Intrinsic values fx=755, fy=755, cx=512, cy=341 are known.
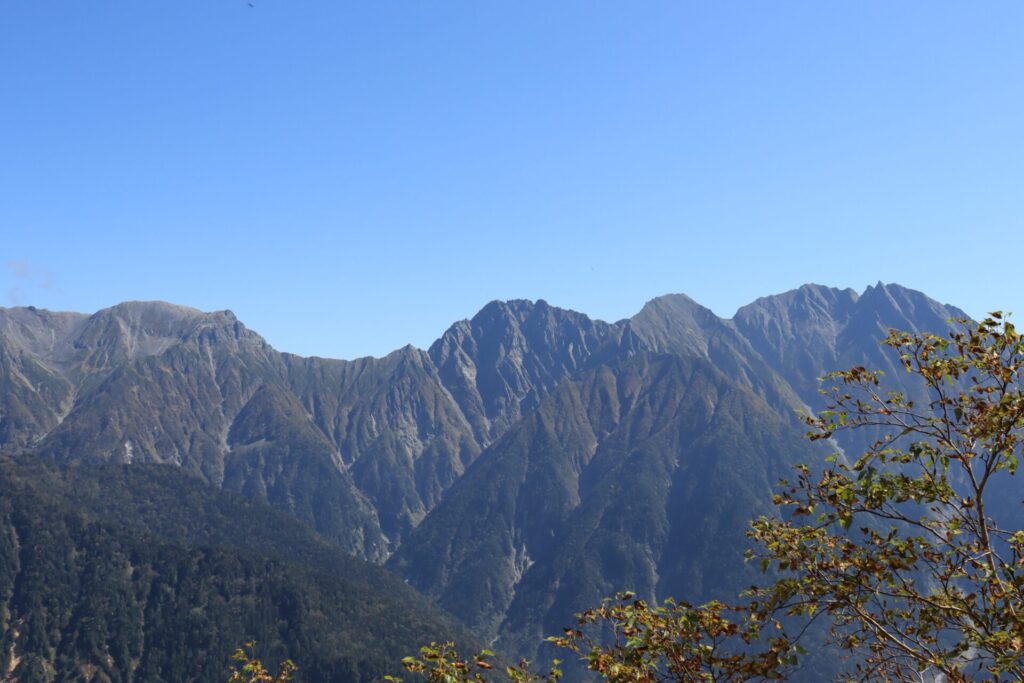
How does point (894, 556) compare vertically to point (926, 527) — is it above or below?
below

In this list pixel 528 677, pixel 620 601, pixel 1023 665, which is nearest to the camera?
pixel 1023 665

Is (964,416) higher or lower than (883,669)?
higher

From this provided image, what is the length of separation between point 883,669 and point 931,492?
4.81 meters

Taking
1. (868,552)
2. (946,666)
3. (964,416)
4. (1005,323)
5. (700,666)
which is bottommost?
(700,666)

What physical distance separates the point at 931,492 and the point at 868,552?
1905 mm

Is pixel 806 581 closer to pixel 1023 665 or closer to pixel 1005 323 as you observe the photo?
pixel 1023 665

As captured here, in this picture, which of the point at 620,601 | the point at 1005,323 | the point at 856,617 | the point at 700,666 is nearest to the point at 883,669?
the point at 856,617

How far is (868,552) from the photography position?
635 inches

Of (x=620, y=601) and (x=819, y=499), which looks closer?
(x=819, y=499)

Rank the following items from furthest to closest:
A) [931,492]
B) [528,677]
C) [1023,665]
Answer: [528,677], [1023,665], [931,492]

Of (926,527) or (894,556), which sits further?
(894,556)

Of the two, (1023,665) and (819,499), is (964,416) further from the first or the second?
(1023,665)

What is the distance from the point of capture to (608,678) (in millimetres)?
17031

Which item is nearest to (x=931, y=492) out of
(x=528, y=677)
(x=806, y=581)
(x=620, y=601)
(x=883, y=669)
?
(x=806, y=581)
